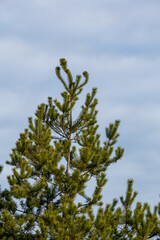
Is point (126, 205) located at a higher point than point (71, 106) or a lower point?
lower

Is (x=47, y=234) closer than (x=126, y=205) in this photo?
Yes

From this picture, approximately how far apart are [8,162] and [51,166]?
4.87ft

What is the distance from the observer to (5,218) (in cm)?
1342

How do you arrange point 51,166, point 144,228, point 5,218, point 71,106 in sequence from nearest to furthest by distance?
point 144,228, point 5,218, point 51,166, point 71,106

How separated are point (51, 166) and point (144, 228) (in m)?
3.84

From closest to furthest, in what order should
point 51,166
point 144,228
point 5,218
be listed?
point 144,228
point 5,218
point 51,166

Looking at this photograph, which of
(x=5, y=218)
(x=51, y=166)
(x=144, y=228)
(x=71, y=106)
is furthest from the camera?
(x=71, y=106)

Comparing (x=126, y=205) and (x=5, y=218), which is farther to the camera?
(x=126, y=205)

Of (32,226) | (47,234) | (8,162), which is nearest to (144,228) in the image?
(47,234)

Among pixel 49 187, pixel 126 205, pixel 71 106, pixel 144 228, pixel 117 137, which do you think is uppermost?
pixel 71 106

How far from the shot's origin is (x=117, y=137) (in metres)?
16.2

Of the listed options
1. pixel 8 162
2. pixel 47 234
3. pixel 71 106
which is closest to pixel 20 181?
pixel 8 162

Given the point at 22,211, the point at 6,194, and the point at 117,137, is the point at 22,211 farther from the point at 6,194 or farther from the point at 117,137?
the point at 117,137

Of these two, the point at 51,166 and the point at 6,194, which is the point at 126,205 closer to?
the point at 51,166
